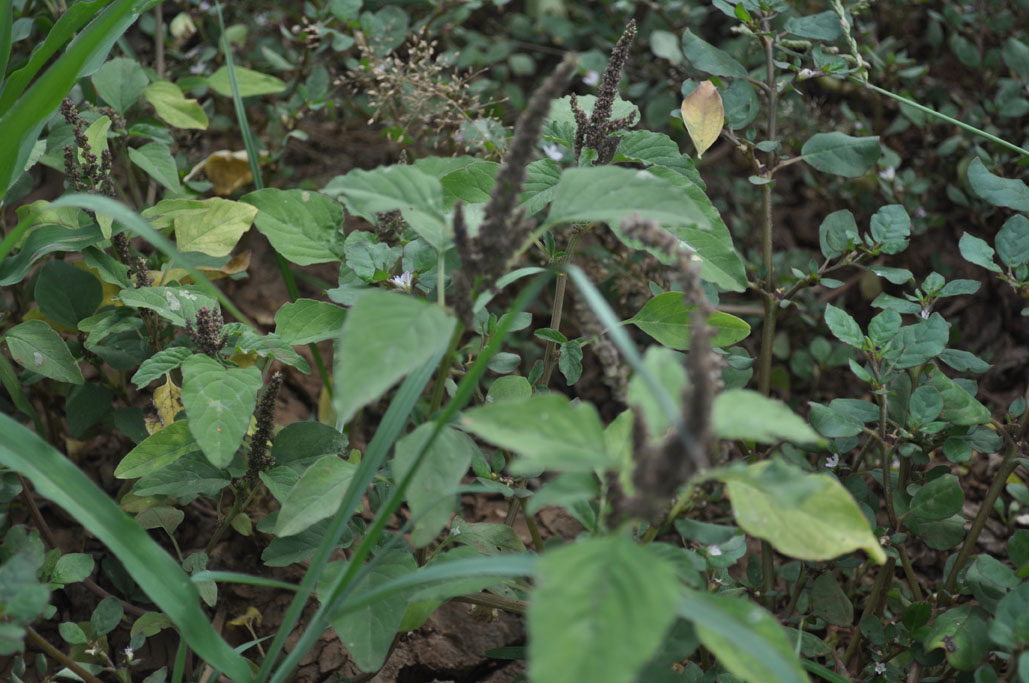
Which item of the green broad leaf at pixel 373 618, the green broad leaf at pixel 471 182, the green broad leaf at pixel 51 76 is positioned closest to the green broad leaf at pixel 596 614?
the green broad leaf at pixel 373 618

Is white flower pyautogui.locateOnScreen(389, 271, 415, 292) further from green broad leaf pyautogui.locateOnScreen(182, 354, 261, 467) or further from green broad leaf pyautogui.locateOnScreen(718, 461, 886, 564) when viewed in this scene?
green broad leaf pyautogui.locateOnScreen(718, 461, 886, 564)

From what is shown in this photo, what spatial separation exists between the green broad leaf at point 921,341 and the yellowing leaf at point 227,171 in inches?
60.1

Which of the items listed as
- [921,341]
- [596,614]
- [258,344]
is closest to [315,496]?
[258,344]

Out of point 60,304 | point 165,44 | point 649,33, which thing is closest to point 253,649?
point 60,304

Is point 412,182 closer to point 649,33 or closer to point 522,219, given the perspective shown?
point 522,219

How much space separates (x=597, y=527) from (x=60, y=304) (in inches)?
44.0

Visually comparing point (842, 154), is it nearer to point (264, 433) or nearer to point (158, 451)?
point (264, 433)

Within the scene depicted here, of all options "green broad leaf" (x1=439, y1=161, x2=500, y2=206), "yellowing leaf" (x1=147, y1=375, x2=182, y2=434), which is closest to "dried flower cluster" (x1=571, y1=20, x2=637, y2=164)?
"green broad leaf" (x1=439, y1=161, x2=500, y2=206)

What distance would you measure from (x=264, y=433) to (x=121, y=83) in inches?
38.9

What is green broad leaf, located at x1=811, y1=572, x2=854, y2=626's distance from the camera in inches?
56.3

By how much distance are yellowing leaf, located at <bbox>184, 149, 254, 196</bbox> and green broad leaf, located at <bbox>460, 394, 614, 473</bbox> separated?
1.42 metres

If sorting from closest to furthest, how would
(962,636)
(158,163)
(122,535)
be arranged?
1. (122,535)
2. (962,636)
3. (158,163)

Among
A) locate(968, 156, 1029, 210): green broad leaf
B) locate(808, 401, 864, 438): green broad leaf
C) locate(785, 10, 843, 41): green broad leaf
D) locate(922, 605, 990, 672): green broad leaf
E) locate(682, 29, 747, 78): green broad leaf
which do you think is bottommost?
locate(922, 605, 990, 672): green broad leaf

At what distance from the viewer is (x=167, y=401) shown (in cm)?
145
